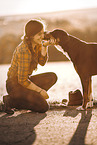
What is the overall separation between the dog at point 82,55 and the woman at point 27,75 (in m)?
0.24

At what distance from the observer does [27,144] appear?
6.80 feet

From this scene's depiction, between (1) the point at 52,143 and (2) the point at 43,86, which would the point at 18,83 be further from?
(1) the point at 52,143

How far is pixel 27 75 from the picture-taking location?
3125 millimetres

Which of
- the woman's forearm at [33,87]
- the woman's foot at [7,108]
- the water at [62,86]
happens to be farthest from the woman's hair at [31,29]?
the water at [62,86]

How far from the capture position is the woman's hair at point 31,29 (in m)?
3.11

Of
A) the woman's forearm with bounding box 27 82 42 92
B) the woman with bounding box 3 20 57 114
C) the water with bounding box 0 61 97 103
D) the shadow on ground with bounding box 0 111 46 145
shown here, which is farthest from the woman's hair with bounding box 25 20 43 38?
the water with bounding box 0 61 97 103

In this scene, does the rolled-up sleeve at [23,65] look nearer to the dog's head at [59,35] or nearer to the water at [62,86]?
the dog's head at [59,35]

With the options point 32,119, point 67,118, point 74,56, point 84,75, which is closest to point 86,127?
point 67,118

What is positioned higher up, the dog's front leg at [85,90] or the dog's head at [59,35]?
the dog's head at [59,35]

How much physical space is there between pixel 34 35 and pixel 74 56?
2.15 feet

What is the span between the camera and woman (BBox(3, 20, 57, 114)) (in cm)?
309

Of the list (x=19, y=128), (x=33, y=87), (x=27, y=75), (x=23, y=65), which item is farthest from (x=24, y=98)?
(x=19, y=128)

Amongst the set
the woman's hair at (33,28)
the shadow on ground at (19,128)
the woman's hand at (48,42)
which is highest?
the woman's hair at (33,28)

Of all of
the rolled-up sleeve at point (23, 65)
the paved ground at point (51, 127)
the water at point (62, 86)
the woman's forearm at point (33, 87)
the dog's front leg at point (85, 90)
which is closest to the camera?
the paved ground at point (51, 127)
